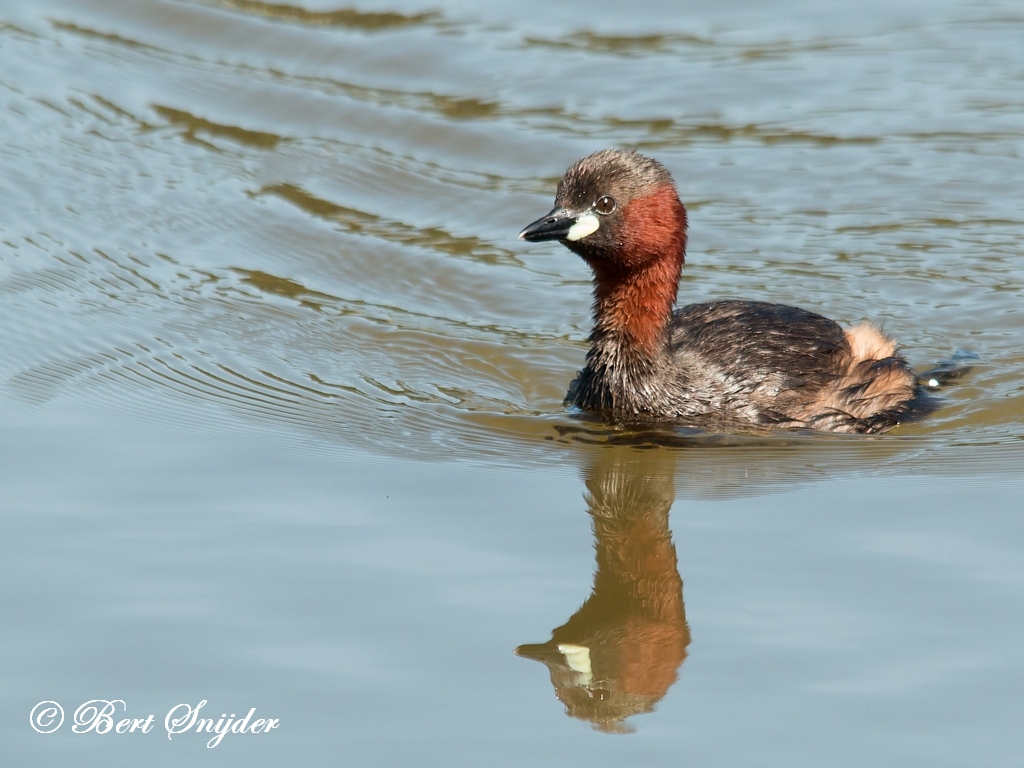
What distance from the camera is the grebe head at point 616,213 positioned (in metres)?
8.00

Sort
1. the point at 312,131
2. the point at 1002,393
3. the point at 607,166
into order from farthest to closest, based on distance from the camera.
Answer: the point at 312,131
the point at 1002,393
the point at 607,166

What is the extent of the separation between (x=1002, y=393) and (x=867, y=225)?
2.62 m

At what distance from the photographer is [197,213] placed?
11008 millimetres

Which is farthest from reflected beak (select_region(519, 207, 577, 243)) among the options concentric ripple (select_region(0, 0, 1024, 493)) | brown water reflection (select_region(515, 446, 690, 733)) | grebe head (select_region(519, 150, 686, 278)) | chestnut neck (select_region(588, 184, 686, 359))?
brown water reflection (select_region(515, 446, 690, 733))

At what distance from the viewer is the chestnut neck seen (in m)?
8.12

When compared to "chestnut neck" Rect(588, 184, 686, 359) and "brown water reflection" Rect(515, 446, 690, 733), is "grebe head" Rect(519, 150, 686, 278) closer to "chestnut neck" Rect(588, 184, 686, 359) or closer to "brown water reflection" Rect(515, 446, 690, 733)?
"chestnut neck" Rect(588, 184, 686, 359)

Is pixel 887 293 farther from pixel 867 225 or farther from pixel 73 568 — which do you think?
pixel 73 568

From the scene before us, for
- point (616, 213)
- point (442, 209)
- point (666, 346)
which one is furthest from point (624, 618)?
point (442, 209)

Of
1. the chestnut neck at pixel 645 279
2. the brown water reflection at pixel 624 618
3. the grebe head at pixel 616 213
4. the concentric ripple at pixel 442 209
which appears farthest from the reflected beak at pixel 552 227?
the brown water reflection at pixel 624 618

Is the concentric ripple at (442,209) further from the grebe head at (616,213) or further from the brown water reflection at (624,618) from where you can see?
the grebe head at (616,213)

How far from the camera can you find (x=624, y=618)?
20.0 feet

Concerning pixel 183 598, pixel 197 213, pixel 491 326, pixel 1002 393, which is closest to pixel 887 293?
pixel 1002 393

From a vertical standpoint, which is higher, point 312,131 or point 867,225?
point 312,131

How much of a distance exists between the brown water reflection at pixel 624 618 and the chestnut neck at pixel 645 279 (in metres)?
0.92
